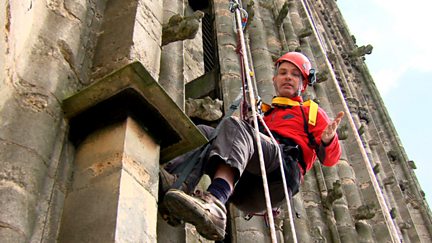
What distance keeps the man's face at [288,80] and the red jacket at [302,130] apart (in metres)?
0.20

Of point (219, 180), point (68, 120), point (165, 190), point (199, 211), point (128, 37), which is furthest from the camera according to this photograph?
point (128, 37)

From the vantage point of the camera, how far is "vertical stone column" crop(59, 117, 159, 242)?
9.63 feet

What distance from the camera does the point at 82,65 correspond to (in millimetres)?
3865

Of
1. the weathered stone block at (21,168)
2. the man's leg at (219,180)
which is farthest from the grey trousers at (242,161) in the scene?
the weathered stone block at (21,168)

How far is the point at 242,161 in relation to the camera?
370 centimetres

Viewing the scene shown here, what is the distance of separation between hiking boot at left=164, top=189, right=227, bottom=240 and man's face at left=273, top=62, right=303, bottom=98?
1703 millimetres

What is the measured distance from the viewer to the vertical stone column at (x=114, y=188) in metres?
2.94

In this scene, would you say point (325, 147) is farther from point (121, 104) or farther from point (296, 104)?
point (121, 104)

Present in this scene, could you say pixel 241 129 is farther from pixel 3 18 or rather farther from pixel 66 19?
pixel 3 18

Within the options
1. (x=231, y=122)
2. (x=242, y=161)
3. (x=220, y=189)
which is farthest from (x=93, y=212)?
(x=231, y=122)

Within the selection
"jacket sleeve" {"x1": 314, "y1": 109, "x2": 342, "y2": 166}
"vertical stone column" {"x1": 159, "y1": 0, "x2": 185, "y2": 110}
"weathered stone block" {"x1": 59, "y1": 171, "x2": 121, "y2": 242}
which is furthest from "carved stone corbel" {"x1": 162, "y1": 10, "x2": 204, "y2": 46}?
"weathered stone block" {"x1": 59, "y1": 171, "x2": 121, "y2": 242}

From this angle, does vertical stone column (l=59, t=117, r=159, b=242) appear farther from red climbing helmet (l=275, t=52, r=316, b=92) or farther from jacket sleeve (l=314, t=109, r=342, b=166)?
red climbing helmet (l=275, t=52, r=316, b=92)

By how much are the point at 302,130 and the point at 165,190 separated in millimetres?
1183

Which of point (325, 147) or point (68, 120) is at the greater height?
point (325, 147)
